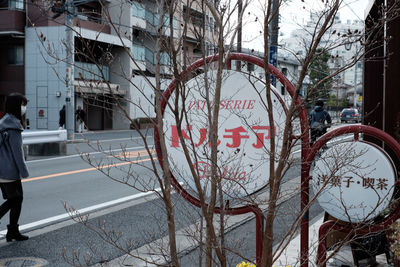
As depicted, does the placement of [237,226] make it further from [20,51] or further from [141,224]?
[20,51]

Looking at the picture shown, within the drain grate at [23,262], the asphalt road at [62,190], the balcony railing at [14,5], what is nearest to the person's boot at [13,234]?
the asphalt road at [62,190]

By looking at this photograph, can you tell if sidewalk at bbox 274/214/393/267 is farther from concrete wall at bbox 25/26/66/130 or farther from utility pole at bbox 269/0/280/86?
concrete wall at bbox 25/26/66/130

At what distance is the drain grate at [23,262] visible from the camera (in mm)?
4910

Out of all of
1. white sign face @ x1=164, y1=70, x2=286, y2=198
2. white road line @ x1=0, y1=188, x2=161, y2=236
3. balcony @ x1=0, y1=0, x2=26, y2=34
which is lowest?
white road line @ x1=0, y1=188, x2=161, y2=236

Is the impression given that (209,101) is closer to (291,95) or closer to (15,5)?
(291,95)

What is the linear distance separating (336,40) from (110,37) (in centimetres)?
2796

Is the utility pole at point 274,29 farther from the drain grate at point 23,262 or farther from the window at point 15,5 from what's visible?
the window at point 15,5

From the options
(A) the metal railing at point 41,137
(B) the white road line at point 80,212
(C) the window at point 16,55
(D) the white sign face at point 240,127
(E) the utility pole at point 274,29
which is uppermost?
(C) the window at point 16,55

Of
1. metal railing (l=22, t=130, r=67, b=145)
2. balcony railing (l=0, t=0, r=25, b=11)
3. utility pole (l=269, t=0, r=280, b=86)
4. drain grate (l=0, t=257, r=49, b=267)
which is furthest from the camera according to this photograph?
balcony railing (l=0, t=0, r=25, b=11)

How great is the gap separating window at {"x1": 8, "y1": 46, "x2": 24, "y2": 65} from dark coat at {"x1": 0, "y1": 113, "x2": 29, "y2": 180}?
25209mm

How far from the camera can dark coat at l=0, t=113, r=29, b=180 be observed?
5.67m

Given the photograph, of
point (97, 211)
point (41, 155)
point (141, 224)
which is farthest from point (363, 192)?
point (41, 155)

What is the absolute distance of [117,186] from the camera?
964 centimetres

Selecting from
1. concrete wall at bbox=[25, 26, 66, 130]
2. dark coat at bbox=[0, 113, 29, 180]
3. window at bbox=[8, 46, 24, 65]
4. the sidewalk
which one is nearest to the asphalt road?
dark coat at bbox=[0, 113, 29, 180]
